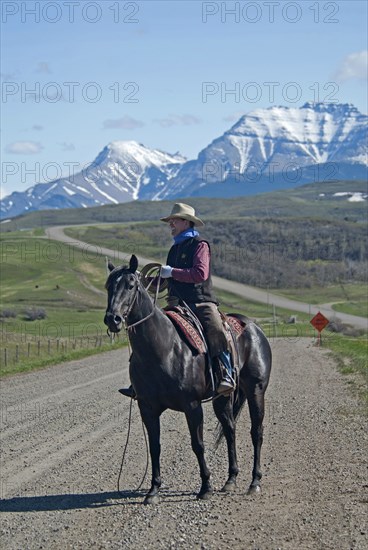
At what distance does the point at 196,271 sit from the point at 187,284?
452mm

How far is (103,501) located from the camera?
10664 millimetres

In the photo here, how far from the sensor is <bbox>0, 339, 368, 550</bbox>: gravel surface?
9.03 m

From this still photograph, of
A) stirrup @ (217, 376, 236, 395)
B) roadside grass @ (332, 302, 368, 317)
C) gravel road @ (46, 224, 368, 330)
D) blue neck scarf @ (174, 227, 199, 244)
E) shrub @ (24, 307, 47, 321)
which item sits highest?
blue neck scarf @ (174, 227, 199, 244)

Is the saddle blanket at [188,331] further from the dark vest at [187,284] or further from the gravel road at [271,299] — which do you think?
the gravel road at [271,299]

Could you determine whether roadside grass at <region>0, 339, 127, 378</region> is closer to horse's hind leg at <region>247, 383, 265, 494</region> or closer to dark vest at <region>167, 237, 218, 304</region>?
horse's hind leg at <region>247, 383, 265, 494</region>

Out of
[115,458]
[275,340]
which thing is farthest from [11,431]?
[275,340]

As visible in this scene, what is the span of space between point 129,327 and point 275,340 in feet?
126

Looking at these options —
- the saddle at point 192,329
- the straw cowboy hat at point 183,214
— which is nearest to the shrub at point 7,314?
the straw cowboy hat at point 183,214

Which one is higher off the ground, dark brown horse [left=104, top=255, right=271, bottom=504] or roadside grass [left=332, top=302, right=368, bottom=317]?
dark brown horse [left=104, top=255, right=271, bottom=504]

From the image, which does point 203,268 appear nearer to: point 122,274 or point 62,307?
point 122,274

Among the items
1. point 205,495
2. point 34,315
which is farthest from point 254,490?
point 34,315

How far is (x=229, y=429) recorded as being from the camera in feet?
37.4

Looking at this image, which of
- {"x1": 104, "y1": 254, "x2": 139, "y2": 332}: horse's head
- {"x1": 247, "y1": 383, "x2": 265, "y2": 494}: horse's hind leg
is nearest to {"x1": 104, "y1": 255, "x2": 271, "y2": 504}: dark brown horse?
{"x1": 104, "y1": 254, "x2": 139, "y2": 332}: horse's head

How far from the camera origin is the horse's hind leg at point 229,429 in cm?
1121
